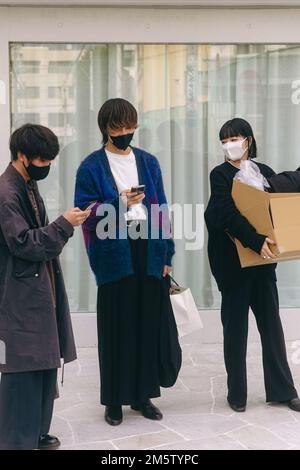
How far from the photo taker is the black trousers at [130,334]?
416 cm

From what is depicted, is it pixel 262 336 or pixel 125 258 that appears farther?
pixel 262 336

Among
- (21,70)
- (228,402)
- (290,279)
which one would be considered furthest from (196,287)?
(21,70)

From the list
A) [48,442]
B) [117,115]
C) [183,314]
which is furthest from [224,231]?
[48,442]

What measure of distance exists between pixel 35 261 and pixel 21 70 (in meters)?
2.98

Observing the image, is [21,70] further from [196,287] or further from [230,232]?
[230,232]

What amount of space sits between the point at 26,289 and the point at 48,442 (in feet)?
2.96

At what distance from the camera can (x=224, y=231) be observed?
4.29 meters

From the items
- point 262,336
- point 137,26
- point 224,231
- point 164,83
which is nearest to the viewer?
point 224,231

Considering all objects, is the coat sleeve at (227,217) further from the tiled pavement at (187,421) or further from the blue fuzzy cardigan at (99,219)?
the tiled pavement at (187,421)

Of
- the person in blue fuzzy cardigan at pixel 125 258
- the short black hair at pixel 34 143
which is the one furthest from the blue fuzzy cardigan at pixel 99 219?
the short black hair at pixel 34 143

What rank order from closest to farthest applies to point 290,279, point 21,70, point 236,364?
point 236,364 → point 21,70 → point 290,279

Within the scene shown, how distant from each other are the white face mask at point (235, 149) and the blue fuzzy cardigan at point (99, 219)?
476 mm

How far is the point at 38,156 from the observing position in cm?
350

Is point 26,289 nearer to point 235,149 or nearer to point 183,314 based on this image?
point 183,314
